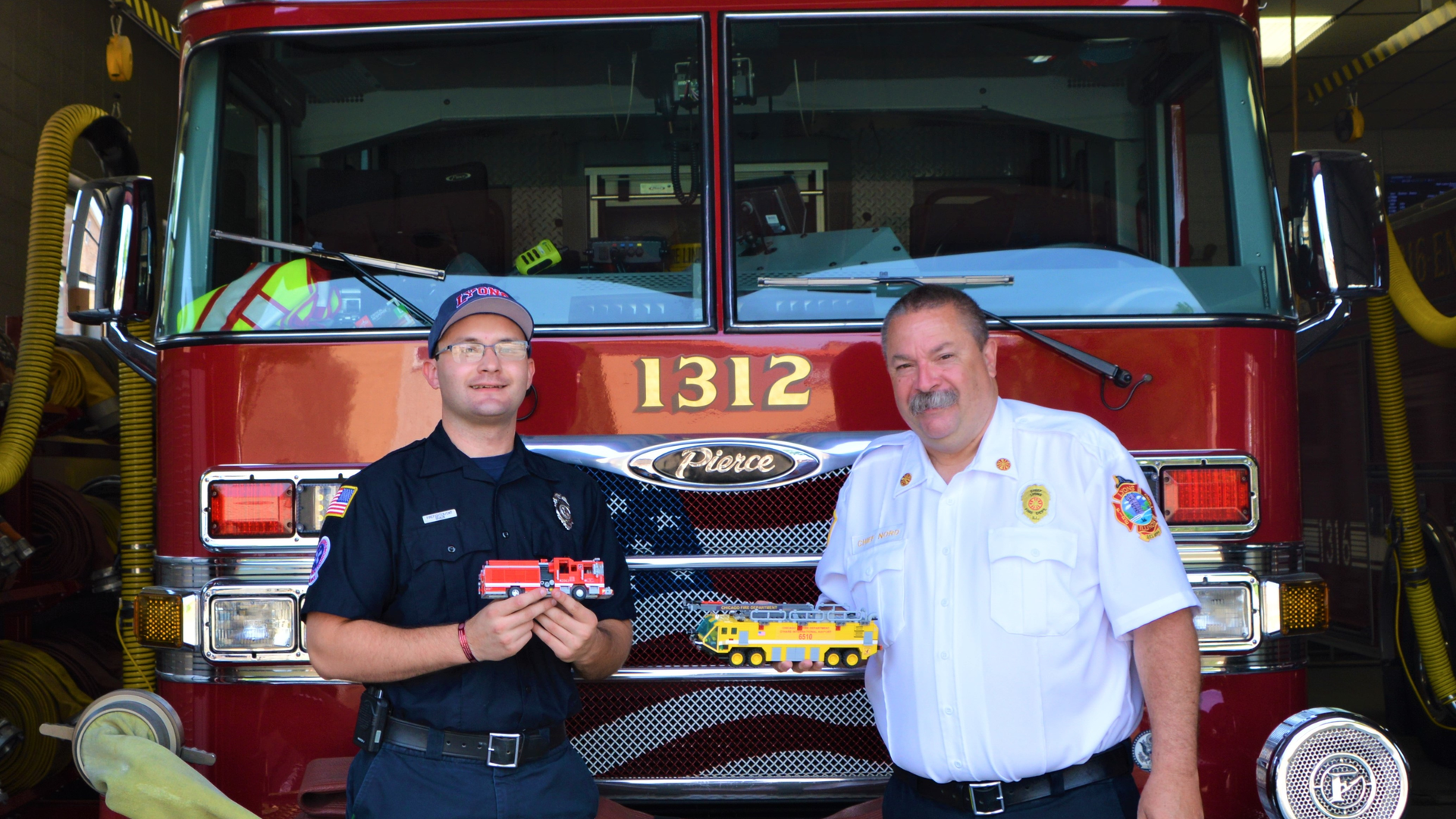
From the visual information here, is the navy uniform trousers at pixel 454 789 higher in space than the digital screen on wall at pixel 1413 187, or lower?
lower

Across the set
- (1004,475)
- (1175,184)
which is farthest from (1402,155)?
(1004,475)

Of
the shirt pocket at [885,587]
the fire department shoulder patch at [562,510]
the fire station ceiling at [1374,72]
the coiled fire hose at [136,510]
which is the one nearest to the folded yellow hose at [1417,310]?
the shirt pocket at [885,587]

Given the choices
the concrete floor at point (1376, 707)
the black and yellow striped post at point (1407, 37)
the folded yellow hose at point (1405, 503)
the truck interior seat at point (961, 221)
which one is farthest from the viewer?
the black and yellow striped post at point (1407, 37)

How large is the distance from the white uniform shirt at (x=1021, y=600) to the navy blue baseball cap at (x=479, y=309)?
0.86m

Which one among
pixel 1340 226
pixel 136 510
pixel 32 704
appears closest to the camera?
pixel 1340 226

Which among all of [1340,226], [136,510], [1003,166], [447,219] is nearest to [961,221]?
[1003,166]

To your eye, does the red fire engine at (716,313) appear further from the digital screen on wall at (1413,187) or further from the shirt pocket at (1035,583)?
the digital screen on wall at (1413,187)

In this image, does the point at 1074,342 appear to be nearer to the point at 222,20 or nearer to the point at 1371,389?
the point at 222,20

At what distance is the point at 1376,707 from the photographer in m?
7.98

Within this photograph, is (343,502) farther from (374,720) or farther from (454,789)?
(454,789)

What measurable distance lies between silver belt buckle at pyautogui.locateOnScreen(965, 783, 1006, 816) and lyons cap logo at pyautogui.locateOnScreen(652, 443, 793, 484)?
0.90 m

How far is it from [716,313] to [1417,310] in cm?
472

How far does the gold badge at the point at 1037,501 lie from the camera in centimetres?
241

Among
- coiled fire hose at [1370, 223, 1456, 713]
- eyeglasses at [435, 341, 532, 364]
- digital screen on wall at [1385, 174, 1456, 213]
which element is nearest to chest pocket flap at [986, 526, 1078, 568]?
eyeglasses at [435, 341, 532, 364]
